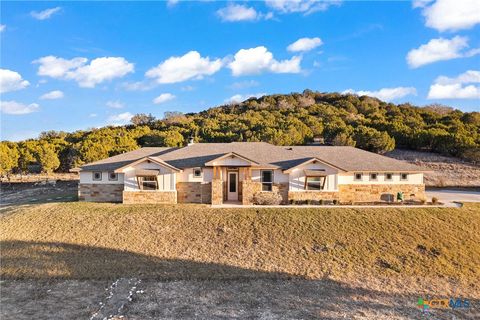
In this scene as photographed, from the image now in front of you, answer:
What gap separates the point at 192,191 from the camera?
883 inches

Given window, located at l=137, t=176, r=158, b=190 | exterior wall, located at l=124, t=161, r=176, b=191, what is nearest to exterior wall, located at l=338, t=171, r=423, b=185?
exterior wall, located at l=124, t=161, r=176, b=191

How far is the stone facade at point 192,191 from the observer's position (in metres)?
22.3

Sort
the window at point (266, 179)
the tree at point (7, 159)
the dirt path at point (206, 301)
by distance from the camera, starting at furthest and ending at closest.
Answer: the tree at point (7, 159)
the window at point (266, 179)
the dirt path at point (206, 301)

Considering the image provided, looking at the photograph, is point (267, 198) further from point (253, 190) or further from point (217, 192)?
point (217, 192)

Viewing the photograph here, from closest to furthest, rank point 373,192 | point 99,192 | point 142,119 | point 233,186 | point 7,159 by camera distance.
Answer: point 373,192 → point 233,186 → point 99,192 → point 7,159 → point 142,119

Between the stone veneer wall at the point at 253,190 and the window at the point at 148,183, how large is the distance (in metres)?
6.58

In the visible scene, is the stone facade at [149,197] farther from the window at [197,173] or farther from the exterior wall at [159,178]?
the window at [197,173]

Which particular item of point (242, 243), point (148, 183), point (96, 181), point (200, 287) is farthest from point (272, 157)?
point (96, 181)

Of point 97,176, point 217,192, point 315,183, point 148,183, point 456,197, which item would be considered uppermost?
point 97,176

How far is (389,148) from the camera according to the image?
134 ft

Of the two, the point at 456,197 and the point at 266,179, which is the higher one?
the point at 266,179

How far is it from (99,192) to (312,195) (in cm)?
1633

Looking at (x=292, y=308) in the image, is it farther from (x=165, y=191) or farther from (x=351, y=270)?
(x=165, y=191)

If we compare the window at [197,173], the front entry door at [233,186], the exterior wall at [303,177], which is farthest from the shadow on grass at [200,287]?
the exterior wall at [303,177]
